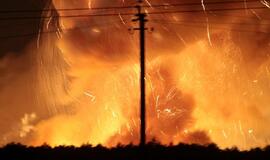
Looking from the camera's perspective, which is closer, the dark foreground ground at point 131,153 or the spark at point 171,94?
the dark foreground ground at point 131,153

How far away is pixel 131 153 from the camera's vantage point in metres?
37.5

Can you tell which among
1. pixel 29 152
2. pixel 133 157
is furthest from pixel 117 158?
pixel 29 152

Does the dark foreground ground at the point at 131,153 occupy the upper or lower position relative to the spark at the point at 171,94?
lower

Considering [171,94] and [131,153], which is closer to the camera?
[131,153]

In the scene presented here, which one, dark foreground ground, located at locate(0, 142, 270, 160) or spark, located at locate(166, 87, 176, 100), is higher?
spark, located at locate(166, 87, 176, 100)

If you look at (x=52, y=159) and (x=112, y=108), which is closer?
(x=52, y=159)

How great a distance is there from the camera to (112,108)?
52719mm

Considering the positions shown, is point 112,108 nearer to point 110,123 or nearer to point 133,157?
point 110,123

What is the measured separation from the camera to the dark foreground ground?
36031 millimetres

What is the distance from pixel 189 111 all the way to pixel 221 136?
3.93 metres

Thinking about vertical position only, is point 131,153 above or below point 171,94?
below

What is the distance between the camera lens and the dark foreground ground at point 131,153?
118ft

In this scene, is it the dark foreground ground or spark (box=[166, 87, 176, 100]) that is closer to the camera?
the dark foreground ground

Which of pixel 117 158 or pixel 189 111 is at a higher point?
pixel 189 111
